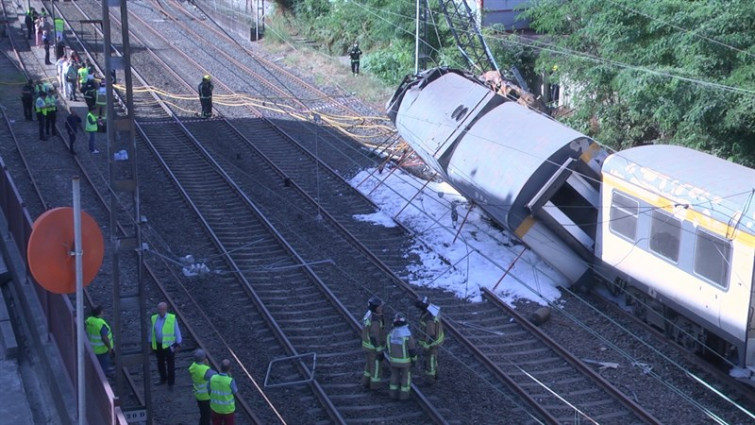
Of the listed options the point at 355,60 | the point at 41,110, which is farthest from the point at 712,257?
the point at 355,60

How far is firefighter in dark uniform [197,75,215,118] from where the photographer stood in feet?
88.4

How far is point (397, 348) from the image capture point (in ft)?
41.7

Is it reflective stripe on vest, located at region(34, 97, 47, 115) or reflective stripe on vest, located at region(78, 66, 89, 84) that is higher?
reflective stripe on vest, located at region(78, 66, 89, 84)

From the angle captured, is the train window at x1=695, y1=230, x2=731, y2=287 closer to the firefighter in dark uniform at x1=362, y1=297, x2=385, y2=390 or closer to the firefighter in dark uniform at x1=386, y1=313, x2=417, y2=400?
the firefighter in dark uniform at x1=386, y1=313, x2=417, y2=400

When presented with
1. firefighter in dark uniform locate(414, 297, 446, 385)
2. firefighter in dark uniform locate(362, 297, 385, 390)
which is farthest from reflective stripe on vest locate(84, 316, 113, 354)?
firefighter in dark uniform locate(414, 297, 446, 385)

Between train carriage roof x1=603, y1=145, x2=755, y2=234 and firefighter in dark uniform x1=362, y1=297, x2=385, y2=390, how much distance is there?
4908 mm

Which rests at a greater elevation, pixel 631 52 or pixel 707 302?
pixel 631 52

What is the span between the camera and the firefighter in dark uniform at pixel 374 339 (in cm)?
1295

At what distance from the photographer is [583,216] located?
57.0 feet

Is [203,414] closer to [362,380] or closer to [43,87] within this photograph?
[362,380]

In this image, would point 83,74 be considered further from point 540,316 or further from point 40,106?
point 540,316

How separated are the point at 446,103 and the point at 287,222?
4.29m

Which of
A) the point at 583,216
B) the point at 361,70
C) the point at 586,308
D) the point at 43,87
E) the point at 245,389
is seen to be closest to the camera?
the point at 245,389

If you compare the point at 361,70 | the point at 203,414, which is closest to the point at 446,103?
the point at 203,414
